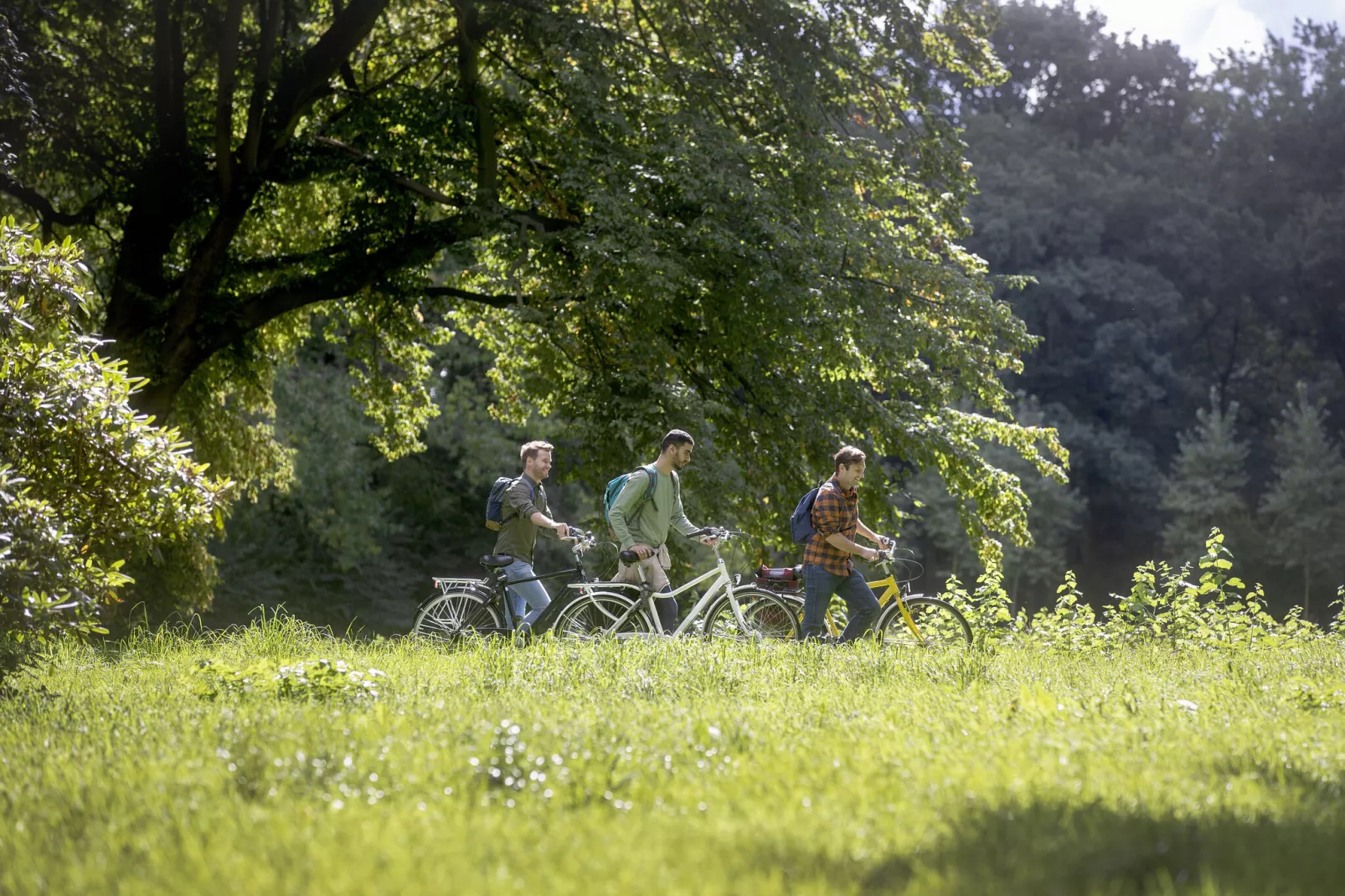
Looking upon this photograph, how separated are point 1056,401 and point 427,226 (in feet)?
117

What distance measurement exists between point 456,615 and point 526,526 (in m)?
0.84

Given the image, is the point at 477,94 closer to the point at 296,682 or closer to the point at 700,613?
the point at 700,613

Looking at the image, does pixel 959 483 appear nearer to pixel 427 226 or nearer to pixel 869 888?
pixel 427 226

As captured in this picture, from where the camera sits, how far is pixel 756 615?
938 cm

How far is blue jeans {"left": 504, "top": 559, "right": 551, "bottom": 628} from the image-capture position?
383 inches

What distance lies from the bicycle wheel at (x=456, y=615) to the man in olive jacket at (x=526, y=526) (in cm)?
24

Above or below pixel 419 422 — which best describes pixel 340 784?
below

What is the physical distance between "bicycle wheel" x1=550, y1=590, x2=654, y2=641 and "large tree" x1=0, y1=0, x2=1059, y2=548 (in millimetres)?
3572

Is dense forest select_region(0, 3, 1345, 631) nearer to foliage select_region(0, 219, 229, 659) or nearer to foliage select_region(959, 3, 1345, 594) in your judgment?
foliage select_region(959, 3, 1345, 594)

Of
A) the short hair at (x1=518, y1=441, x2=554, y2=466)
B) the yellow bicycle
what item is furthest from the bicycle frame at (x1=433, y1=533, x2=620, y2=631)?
the yellow bicycle

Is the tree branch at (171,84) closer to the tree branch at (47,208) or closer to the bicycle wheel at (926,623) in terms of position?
the tree branch at (47,208)

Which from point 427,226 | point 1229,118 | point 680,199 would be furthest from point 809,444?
point 1229,118

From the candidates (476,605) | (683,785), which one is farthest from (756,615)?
(683,785)

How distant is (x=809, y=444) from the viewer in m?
14.1
